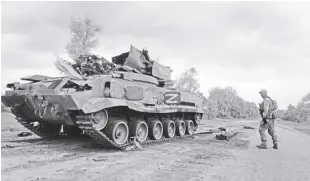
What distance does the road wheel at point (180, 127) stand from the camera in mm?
12969

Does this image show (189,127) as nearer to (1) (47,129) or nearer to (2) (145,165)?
(1) (47,129)

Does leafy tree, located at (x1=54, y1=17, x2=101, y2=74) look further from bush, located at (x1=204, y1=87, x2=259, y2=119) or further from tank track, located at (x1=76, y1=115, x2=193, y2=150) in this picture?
bush, located at (x1=204, y1=87, x2=259, y2=119)

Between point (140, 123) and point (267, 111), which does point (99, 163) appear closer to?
→ point (140, 123)

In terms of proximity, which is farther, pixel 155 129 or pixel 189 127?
pixel 189 127

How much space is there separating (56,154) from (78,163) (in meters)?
1.53

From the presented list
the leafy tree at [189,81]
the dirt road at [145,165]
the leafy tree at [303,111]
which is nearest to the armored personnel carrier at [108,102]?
the dirt road at [145,165]

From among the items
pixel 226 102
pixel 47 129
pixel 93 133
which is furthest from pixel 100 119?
pixel 226 102

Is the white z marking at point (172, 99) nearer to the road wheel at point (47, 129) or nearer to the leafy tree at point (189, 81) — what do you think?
the road wheel at point (47, 129)

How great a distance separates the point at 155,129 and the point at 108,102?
3.47m

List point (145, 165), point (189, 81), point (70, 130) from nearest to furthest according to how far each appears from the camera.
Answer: point (145, 165) < point (70, 130) < point (189, 81)

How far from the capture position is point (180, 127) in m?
13.1

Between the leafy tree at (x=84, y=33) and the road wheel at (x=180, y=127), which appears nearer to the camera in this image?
the road wheel at (x=180, y=127)

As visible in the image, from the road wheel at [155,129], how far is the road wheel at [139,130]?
0.42 metres

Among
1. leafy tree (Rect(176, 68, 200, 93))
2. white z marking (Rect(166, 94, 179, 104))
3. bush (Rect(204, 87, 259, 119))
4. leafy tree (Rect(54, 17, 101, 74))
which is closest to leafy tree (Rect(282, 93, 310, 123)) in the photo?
bush (Rect(204, 87, 259, 119))
